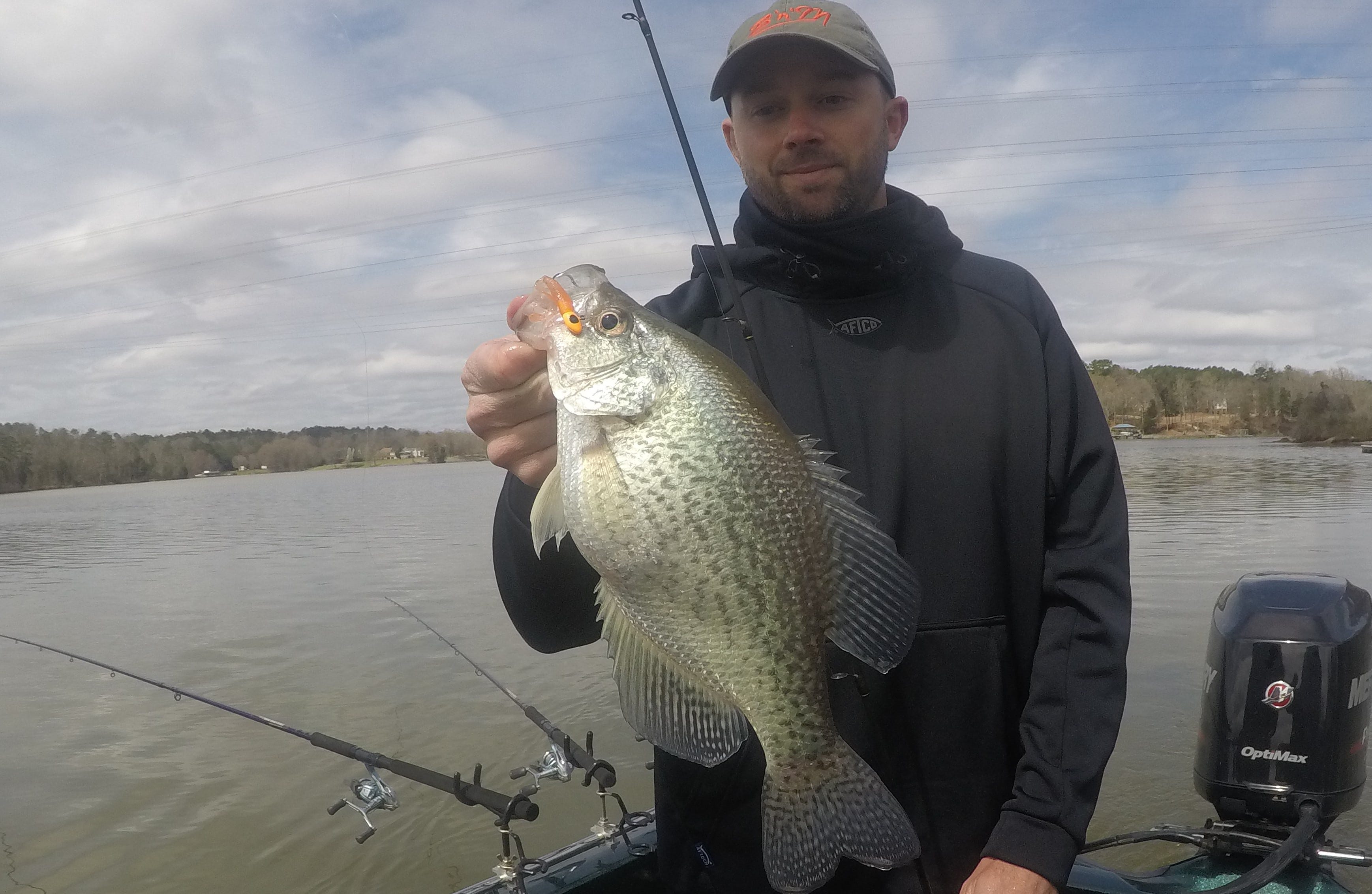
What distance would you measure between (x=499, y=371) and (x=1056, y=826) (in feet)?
5.35

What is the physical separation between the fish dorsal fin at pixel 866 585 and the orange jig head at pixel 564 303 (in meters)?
0.56

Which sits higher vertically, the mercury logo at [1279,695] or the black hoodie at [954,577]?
the black hoodie at [954,577]

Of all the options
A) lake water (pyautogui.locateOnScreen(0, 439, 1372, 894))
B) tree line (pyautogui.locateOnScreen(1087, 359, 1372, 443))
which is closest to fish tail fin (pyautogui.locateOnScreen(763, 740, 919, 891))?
lake water (pyautogui.locateOnScreen(0, 439, 1372, 894))

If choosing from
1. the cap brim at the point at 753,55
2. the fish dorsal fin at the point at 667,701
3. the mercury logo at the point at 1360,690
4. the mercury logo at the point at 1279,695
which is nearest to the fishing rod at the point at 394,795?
the fish dorsal fin at the point at 667,701

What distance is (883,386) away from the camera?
2316 millimetres

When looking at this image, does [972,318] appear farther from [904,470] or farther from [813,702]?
[813,702]

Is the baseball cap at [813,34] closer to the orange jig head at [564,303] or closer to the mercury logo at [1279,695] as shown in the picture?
the orange jig head at [564,303]

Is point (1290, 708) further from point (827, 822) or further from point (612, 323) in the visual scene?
point (612, 323)

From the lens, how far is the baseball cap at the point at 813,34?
7.51ft

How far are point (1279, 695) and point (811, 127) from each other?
8.83 feet

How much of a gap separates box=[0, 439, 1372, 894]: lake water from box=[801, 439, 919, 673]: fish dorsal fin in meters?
5.32

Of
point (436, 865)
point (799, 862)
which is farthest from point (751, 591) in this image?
point (436, 865)

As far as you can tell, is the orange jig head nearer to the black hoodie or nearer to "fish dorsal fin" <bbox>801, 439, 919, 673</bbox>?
the black hoodie

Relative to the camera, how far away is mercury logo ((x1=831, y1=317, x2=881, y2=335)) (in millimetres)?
2391
